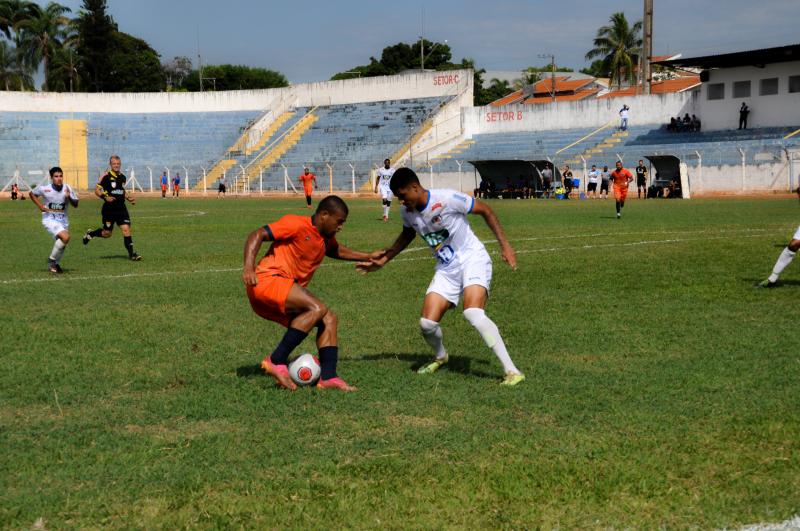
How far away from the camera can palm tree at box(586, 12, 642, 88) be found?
105m

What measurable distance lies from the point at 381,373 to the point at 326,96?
65.2 meters

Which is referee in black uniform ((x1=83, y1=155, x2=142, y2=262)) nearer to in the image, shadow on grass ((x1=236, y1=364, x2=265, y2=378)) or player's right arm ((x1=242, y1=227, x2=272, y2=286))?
shadow on grass ((x1=236, y1=364, x2=265, y2=378))

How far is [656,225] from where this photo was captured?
24172 mm

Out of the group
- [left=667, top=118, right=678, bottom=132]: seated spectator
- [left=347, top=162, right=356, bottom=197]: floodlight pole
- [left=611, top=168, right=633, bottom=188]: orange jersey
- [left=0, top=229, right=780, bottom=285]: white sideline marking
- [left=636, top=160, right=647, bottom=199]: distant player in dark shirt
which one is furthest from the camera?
[left=347, top=162, right=356, bottom=197]: floodlight pole

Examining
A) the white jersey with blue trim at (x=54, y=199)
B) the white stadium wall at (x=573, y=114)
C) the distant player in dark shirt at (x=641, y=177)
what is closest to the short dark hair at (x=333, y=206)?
the white jersey with blue trim at (x=54, y=199)

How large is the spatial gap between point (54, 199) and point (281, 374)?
1110 centimetres

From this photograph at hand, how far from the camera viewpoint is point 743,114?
50.1m

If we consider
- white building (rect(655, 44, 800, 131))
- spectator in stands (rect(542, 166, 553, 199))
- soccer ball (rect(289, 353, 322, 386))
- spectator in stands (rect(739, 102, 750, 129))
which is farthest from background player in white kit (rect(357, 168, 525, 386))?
spectator in stands (rect(739, 102, 750, 129))

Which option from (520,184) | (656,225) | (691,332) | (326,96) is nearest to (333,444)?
(691,332)

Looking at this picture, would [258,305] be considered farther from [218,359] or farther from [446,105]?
[446,105]

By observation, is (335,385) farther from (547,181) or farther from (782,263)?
(547,181)

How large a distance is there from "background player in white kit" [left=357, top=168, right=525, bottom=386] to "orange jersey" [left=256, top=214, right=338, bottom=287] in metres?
0.79

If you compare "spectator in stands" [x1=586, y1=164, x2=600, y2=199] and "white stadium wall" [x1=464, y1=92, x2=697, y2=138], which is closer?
"spectator in stands" [x1=586, y1=164, x2=600, y2=199]

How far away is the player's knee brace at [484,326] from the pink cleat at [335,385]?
1109mm
